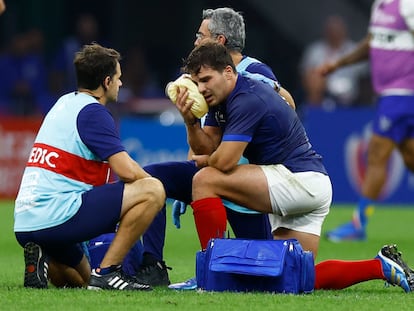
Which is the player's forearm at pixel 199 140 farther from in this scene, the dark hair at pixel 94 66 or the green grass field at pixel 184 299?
the green grass field at pixel 184 299

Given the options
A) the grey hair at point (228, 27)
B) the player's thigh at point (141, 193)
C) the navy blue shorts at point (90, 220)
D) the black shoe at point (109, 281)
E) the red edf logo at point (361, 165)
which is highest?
the grey hair at point (228, 27)

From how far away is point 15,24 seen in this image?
22328 millimetres

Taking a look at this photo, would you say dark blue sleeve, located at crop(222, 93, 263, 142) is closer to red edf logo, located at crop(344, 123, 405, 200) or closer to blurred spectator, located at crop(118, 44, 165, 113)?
red edf logo, located at crop(344, 123, 405, 200)

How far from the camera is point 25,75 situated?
20516mm

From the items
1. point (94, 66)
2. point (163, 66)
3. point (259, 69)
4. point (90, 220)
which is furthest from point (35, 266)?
point (163, 66)

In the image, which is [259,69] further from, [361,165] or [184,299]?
[361,165]

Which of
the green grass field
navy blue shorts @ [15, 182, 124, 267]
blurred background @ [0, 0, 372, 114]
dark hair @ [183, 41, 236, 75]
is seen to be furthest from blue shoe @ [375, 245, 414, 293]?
blurred background @ [0, 0, 372, 114]

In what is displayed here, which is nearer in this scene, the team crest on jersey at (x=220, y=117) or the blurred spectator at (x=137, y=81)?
the team crest on jersey at (x=220, y=117)

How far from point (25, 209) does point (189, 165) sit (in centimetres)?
128

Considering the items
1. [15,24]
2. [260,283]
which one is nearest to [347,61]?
[260,283]

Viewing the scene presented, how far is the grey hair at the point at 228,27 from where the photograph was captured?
29.9 feet

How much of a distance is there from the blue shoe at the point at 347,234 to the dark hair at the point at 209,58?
5070mm

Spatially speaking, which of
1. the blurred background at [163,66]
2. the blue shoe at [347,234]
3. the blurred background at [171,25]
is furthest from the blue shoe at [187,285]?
the blurred background at [171,25]

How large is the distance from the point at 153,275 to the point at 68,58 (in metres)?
12.5
